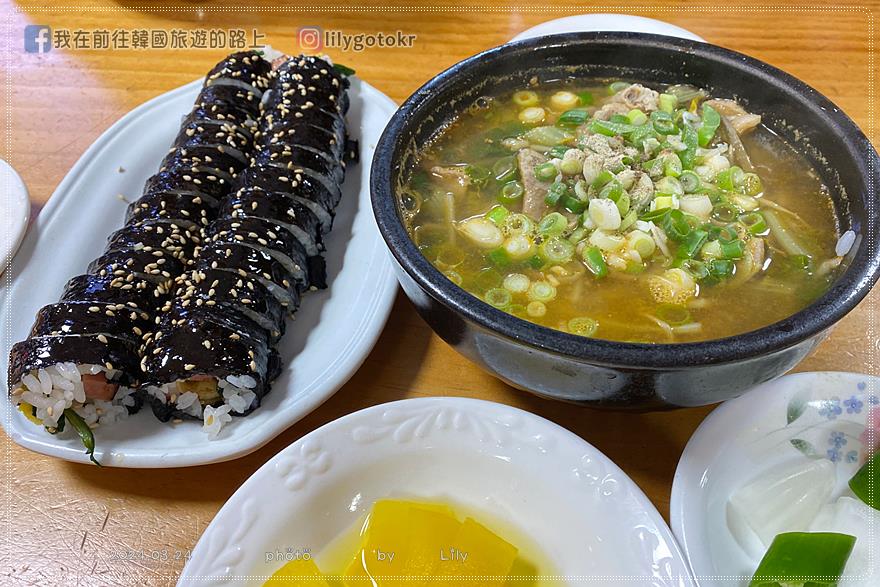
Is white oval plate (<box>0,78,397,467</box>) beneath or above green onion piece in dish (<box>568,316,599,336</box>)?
beneath

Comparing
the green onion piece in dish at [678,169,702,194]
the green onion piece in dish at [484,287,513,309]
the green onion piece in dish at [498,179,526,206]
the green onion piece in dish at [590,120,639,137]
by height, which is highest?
the green onion piece in dish at [590,120,639,137]

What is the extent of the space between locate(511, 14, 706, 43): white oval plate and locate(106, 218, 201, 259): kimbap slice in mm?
1566

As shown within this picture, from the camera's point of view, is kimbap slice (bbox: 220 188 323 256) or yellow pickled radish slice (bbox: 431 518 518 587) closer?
yellow pickled radish slice (bbox: 431 518 518 587)

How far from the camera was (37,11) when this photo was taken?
3.29 m

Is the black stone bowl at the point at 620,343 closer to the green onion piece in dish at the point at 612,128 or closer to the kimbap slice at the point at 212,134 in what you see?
the green onion piece in dish at the point at 612,128

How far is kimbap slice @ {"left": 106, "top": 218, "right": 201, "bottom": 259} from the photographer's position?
205cm

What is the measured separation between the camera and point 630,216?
5.62ft

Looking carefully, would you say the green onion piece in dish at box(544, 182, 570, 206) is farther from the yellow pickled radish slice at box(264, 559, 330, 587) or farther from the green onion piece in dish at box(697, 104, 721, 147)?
the yellow pickled radish slice at box(264, 559, 330, 587)

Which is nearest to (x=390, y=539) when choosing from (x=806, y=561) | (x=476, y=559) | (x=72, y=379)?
(x=476, y=559)

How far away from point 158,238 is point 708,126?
174cm

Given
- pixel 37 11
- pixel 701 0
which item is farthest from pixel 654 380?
pixel 37 11

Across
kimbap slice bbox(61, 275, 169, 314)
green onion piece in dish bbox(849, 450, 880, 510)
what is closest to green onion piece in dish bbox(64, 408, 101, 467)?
kimbap slice bbox(61, 275, 169, 314)

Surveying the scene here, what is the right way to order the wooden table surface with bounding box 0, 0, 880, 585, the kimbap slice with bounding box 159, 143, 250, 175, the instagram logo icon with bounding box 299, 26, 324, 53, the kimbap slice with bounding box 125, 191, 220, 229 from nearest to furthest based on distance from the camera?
1. the wooden table surface with bounding box 0, 0, 880, 585
2. the kimbap slice with bounding box 125, 191, 220, 229
3. the kimbap slice with bounding box 159, 143, 250, 175
4. the instagram logo icon with bounding box 299, 26, 324, 53

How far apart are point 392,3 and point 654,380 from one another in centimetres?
264
